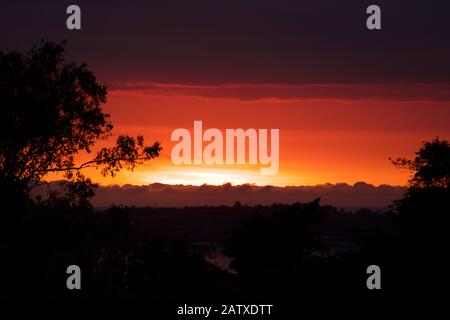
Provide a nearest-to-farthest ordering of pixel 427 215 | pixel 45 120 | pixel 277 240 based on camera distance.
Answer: pixel 45 120, pixel 427 215, pixel 277 240

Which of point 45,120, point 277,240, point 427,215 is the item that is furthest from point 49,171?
point 277,240

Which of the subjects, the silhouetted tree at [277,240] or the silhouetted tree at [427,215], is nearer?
the silhouetted tree at [427,215]

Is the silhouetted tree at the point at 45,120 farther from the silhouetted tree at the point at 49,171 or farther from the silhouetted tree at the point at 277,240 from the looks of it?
the silhouetted tree at the point at 277,240

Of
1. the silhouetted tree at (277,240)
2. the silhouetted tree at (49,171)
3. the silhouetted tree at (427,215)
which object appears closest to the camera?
the silhouetted tree at (49,171)

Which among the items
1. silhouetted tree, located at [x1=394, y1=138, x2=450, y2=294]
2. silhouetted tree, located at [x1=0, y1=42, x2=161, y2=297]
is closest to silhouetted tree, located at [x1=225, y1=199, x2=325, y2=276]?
silhouetted tree, located at [x1=394, y1=138, x2=450, y2=294]

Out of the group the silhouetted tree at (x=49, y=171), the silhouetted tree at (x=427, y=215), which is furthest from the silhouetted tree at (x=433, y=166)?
the silhouetted tree at (x=49, y=171)

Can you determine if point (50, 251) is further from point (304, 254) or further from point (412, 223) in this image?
→ point (304, 254)

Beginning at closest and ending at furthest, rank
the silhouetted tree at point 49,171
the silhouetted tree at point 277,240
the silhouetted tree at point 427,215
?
the silhouetted tree at point 49,171, the silhouetted tree at point 427,215, the silhouetted tree at point 277,240

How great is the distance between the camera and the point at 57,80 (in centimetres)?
2638

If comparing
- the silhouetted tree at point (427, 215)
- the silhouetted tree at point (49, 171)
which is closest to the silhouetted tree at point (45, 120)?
the silhouetted tree at point (49, 171)

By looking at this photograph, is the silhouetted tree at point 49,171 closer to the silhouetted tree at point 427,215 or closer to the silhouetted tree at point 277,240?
the silhouetted tree at point 427,215

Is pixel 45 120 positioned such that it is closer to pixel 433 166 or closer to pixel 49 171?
pixel 49 171

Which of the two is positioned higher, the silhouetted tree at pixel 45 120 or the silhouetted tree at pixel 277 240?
the silhouetted tree at pixel 45 120
